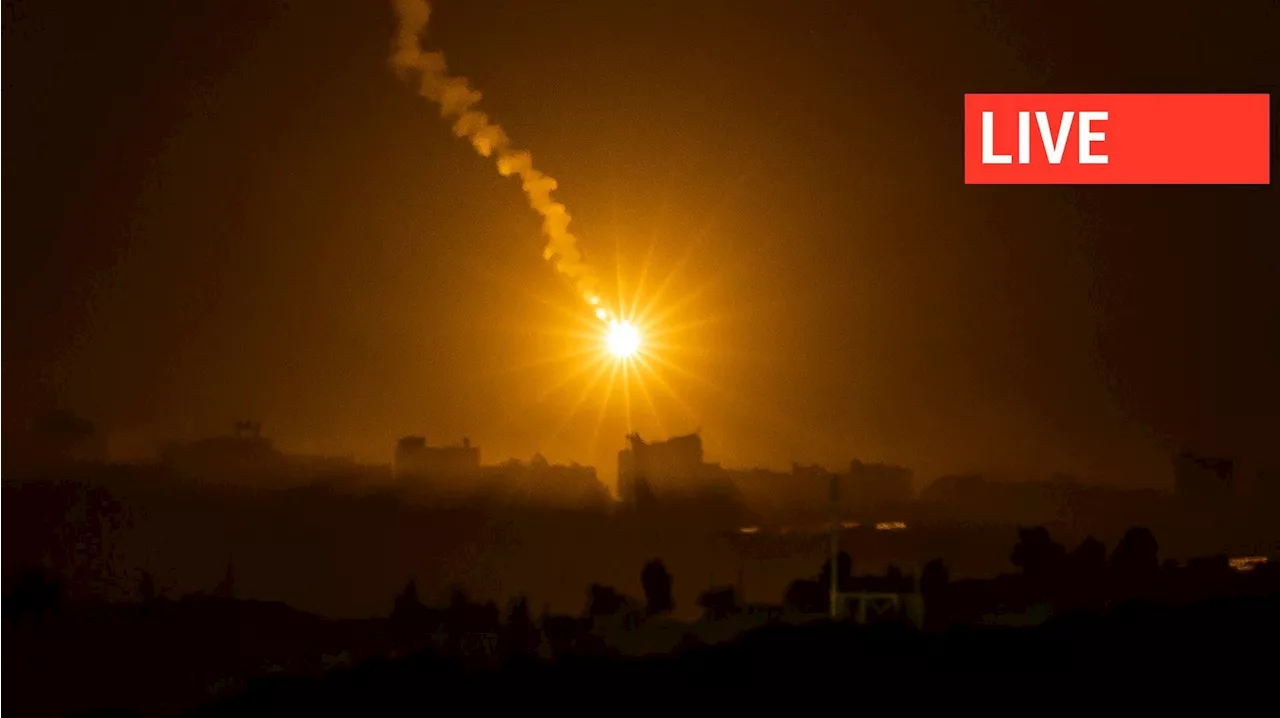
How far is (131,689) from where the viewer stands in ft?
573

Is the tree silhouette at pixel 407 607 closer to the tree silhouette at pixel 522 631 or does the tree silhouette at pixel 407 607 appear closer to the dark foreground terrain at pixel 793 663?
the tree silhouette at pixel 522 631

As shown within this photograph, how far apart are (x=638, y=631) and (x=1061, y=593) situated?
158ft

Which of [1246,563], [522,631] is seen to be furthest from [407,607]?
[1246,563]

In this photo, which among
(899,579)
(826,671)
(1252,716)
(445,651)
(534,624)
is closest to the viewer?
(1252,716)

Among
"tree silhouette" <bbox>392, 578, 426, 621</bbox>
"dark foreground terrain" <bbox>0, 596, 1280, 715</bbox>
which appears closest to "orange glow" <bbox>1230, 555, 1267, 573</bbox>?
"dark foreground terrain" <bbox>0, 596, 1280, 715</bbox>

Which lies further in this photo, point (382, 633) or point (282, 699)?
point (382, 633)

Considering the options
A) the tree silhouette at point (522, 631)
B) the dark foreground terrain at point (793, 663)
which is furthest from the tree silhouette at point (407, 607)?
the dark foreground terrain at point (793, 663)

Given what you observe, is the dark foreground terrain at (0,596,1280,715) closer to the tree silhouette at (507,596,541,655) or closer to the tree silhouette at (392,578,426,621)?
the tree silhouette at (507,596,541,655)

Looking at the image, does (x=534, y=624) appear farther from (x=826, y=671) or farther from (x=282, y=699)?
(x=826, y=671)

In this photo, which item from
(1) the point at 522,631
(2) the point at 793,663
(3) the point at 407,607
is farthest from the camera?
(3) the point at 407,607

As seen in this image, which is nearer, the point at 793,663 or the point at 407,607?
the point at 793,663

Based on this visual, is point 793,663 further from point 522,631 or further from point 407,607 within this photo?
point 407,607

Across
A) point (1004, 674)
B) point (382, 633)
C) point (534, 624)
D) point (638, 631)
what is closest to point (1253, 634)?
point (1004, 674)

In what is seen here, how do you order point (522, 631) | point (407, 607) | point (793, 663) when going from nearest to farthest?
point (793, 663)
point (522, 631)
point (407, 607)
